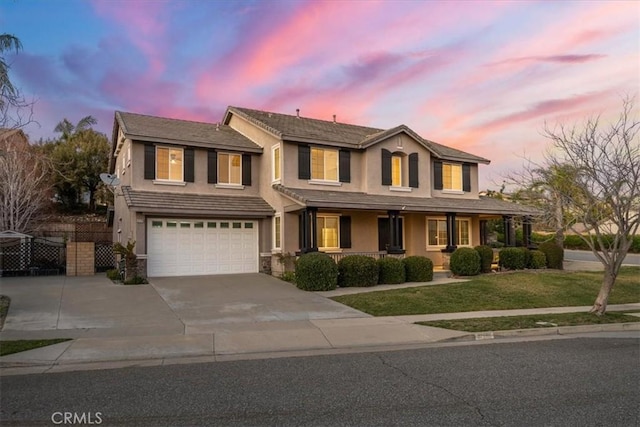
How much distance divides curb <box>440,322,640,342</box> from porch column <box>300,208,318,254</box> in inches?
363

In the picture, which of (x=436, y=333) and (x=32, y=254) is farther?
(x=32, y=254)

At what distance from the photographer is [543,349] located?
8422mm

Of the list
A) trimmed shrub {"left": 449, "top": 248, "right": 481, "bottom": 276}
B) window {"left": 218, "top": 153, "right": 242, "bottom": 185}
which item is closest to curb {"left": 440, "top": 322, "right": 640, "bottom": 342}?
trimmed shrub {"left": 449, "top": 248, "right": 481, "bottom": 276}

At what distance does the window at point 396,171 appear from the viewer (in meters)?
22.8

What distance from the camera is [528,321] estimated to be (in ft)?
35.5

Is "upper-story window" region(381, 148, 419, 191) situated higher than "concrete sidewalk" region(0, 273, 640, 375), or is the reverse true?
"upper-story window" region(381, 148, 419, 191)

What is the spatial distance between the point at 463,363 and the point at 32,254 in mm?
20549

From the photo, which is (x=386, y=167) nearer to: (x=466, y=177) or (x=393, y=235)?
(x=393, y=235)

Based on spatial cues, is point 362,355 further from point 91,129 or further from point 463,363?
point 91,129

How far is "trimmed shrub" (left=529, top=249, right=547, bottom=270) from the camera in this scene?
2206cm

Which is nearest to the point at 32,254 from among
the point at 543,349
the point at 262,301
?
the point at 262,301

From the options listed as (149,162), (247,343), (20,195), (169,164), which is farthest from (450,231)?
(20,195)

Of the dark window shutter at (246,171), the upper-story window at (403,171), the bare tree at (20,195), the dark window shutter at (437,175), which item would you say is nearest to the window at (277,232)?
the dark window shutter at (246,171)

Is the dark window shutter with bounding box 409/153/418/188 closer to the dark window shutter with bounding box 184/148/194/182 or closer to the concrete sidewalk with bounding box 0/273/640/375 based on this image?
the concrete sidewalk with bounding box 0/273/640/375
